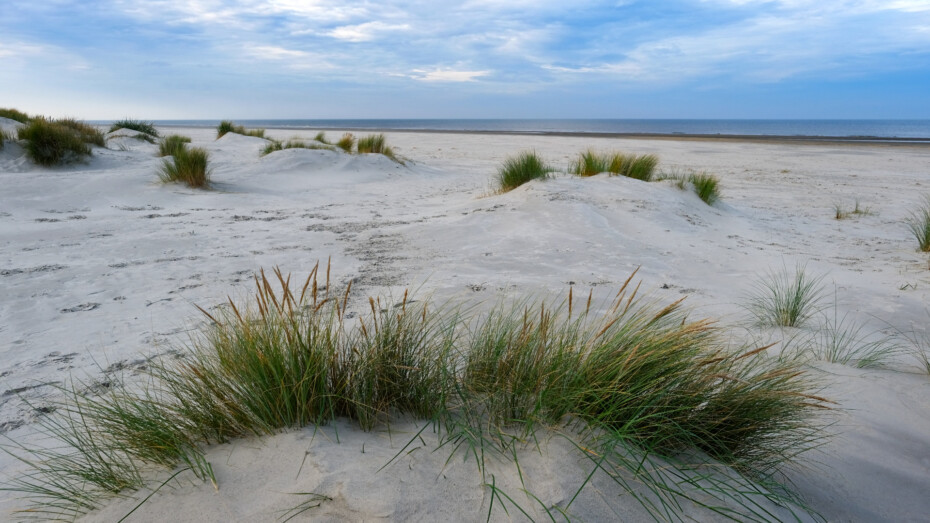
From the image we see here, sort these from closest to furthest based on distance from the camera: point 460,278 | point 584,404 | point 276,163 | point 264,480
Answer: point 264,480 → point 584,404 → point 460,278 → point 276,163

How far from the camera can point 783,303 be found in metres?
3.44

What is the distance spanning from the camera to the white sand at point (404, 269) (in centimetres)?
147

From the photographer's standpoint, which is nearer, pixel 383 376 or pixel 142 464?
pixel 142 464

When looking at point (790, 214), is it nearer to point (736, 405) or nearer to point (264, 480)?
point (736, 405)

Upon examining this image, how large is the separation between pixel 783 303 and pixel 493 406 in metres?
2.59

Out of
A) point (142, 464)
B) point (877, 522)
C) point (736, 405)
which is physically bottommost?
point (877, 522)

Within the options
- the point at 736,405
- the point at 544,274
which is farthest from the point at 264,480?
the point at 544,274

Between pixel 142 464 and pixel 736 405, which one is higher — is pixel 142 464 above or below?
below

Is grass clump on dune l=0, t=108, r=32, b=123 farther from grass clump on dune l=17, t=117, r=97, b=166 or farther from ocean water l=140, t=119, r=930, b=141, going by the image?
ocean water l=140, t=119, r=930, b=141

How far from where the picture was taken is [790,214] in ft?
26.5

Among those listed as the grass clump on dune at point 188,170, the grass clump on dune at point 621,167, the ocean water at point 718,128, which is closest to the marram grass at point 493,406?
the grass clump on dune at point 188,170

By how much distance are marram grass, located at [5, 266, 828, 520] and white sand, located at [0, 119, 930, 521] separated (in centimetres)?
9

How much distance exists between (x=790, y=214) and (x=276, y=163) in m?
8.83

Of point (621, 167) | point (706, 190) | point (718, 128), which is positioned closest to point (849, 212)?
point (706, 190)
